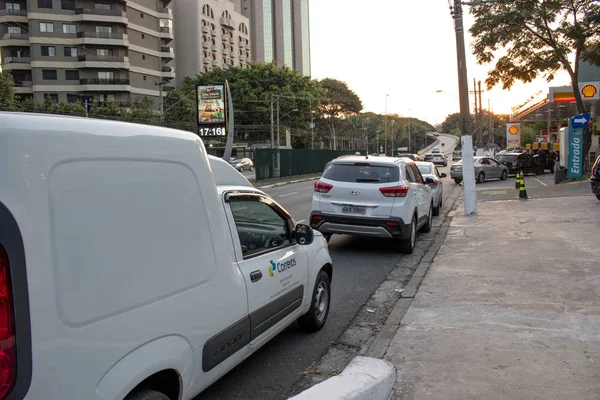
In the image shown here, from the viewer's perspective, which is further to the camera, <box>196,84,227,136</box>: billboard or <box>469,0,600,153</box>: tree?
<box>196,84,227,136</box>: billboard

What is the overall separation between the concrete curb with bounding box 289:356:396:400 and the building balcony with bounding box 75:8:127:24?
65118 mm

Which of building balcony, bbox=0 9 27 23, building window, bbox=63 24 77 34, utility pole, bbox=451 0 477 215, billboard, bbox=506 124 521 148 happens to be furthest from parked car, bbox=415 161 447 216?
building balcony, bbox=0 9 27 23

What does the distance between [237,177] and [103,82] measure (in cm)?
6370

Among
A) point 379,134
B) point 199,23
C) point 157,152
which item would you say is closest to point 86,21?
point 199,23

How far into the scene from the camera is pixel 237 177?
4.23 meters

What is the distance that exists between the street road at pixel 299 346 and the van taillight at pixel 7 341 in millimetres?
2131

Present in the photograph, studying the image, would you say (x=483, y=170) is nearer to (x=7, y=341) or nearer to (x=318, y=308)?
(x=318, y=308)

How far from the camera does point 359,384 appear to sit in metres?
3.81

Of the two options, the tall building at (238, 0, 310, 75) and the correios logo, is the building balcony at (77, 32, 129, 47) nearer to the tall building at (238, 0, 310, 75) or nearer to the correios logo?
the tall building at (238, 0, 310, 75)

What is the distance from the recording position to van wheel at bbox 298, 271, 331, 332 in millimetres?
5227

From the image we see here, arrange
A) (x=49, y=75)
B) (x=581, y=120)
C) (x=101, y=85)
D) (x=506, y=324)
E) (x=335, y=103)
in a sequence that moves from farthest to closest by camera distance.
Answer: (x=335, y=103), (x=101, y=85), (x=49, y=75), (x=581, y=120), (x=506, y=324)

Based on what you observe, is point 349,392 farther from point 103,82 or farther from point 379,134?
point 379,134

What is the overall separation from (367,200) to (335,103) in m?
77.1

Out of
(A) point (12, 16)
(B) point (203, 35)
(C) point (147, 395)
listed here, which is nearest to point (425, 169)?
(C) point (147, 395)
